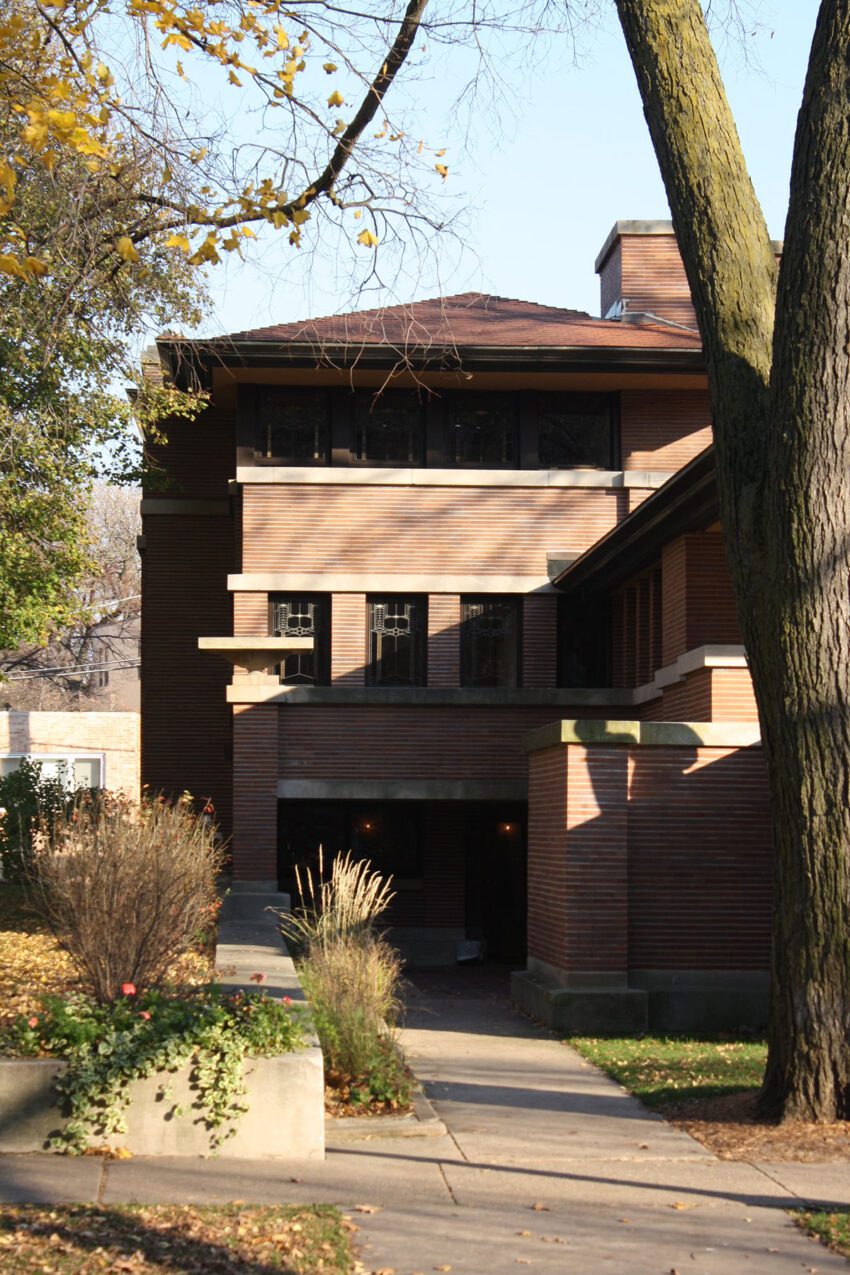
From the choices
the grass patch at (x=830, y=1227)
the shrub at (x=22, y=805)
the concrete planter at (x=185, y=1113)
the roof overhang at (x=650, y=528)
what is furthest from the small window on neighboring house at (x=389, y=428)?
the grass patch at (x=830, y=1227)

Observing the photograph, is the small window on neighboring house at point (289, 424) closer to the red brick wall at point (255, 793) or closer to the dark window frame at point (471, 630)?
the dark window frame at point (471, 630)

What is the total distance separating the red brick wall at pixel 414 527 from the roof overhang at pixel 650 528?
0.70 meters

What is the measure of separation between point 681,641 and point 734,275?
300 inches

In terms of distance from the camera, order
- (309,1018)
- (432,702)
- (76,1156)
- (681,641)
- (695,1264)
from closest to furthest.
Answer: (695,1264)
(76,1156)
(309,1018)
(681,641)
(432,702)

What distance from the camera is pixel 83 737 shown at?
137 feet

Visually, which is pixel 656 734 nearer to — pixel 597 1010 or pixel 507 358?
pixel 597 1010

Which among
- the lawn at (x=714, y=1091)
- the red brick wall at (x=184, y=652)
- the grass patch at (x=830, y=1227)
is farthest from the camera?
the red brick wall at (x=184, y=652)

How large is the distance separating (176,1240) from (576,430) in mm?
16819

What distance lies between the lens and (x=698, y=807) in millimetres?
14344

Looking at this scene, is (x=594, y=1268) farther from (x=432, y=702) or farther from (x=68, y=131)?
(x=432, y=702)

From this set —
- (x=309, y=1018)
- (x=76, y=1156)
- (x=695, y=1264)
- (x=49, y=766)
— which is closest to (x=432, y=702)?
(x=309, y=1018)

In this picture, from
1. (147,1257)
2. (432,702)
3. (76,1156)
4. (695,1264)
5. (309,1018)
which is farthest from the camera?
(432,702)

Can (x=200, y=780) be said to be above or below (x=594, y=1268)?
above

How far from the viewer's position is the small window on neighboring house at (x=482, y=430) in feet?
70.0
